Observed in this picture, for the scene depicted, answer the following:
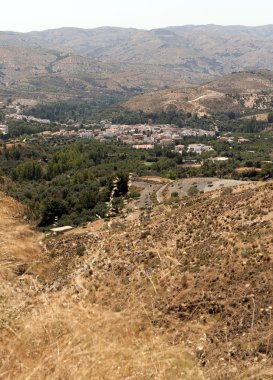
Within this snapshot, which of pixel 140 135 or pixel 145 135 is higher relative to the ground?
pixel 140 135

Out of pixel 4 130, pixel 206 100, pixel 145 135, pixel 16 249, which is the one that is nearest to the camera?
pixel 16 249

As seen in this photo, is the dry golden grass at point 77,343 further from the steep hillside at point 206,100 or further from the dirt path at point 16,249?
the steep hillside at point 206,100

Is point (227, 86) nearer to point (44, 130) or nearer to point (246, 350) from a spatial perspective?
point (44, 130)

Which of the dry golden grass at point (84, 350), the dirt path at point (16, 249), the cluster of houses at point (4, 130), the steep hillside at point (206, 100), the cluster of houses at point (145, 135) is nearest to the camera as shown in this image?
the dry golden grass at point (84, 350)

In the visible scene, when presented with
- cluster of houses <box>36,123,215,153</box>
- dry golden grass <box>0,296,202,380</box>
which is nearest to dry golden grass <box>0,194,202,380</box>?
dry golden grass <box>0,296,202,380</box>

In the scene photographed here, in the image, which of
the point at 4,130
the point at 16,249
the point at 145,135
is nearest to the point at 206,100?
the point at 145,135

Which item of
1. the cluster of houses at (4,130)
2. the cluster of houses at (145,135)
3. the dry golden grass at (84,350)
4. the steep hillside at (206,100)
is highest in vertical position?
the dry golden grass at (84,350)

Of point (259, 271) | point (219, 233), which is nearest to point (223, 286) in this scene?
point (259, 271)

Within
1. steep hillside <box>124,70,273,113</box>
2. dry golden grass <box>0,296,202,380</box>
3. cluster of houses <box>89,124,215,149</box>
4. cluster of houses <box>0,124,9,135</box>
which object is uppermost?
dry golden grass <box>0,296,202,380</box>

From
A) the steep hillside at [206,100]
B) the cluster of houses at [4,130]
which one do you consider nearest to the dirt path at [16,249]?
the cluster of houses at [4,130]

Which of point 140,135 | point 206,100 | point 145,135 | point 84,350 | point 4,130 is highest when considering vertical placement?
point 84,350

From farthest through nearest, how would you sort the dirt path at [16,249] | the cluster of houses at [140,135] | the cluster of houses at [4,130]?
the cluster of houses at [4,130]
the cluster of houses at [140,135]
the dirt path at [16,249]

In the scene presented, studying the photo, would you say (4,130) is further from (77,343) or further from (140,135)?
(77,343)

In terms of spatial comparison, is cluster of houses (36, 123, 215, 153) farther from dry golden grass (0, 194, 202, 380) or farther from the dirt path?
dry golden grass (0, 194, 202, 380)
